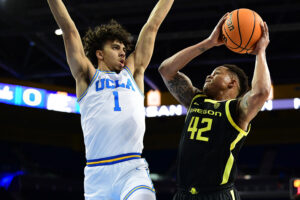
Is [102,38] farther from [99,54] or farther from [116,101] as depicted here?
[116,101]

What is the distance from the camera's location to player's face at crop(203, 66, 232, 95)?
423 centimetres

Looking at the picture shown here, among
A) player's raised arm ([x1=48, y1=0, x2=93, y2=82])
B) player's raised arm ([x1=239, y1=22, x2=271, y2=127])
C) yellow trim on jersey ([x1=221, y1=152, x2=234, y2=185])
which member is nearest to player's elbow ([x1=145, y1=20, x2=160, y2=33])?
player's raised arm ([x1=48, y1=0, x2=93, y2=82])

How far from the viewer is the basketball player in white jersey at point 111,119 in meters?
3.70

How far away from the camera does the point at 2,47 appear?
1359 cm

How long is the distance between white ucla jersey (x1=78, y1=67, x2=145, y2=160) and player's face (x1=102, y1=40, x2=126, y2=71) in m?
0.16

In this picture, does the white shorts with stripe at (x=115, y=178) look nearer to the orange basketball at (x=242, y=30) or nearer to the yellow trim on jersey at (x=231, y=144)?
the yellow trim on jersey at (x=231, y=144)

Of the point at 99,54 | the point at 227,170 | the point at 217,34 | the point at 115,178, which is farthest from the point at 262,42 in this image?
the point at 115,178

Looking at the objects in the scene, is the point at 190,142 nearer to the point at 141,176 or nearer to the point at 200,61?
the point at 141,176

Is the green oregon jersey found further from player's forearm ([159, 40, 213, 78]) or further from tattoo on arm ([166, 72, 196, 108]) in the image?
player's forearm ([159, 40, 213, 78])

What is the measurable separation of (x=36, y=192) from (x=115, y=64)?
424 inches

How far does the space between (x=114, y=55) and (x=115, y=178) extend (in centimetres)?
121

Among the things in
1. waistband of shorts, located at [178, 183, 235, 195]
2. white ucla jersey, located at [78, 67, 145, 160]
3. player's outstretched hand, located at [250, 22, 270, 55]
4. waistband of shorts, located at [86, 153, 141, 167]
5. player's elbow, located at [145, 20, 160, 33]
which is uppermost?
player's elbow, located at [145, 20, 160, 33]

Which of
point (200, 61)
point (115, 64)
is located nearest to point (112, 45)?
point (115, 64)

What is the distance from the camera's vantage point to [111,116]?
389 cm
